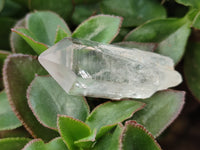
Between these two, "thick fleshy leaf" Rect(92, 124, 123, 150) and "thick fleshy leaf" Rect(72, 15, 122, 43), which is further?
"thick fleshy leaf" Rect(72, 15, 122, 43)

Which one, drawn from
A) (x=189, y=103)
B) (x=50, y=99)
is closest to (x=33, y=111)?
(x=50, y=99)

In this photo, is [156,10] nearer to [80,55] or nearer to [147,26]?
[147,26]

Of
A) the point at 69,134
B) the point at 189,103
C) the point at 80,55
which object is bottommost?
the point at 189,103

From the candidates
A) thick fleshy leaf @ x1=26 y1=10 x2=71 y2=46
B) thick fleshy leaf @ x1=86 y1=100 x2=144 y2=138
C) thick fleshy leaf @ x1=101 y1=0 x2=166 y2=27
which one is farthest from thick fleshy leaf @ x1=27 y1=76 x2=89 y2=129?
thick fleshy leaf @ x1=101 y1=0 x2=166 y2=27

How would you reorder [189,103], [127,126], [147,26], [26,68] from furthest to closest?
[189,103] → [147,26] → [26,68] → [127,126]

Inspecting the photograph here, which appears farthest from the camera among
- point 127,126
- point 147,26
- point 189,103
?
point 189,103

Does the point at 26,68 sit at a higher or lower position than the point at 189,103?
higher

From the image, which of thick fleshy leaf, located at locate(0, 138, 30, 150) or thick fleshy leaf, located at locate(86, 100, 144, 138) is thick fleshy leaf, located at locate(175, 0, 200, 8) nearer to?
thick fleshy leaf, located at locate(86, 100, 144, 138)

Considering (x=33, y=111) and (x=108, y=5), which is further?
(x=108, y=5)
